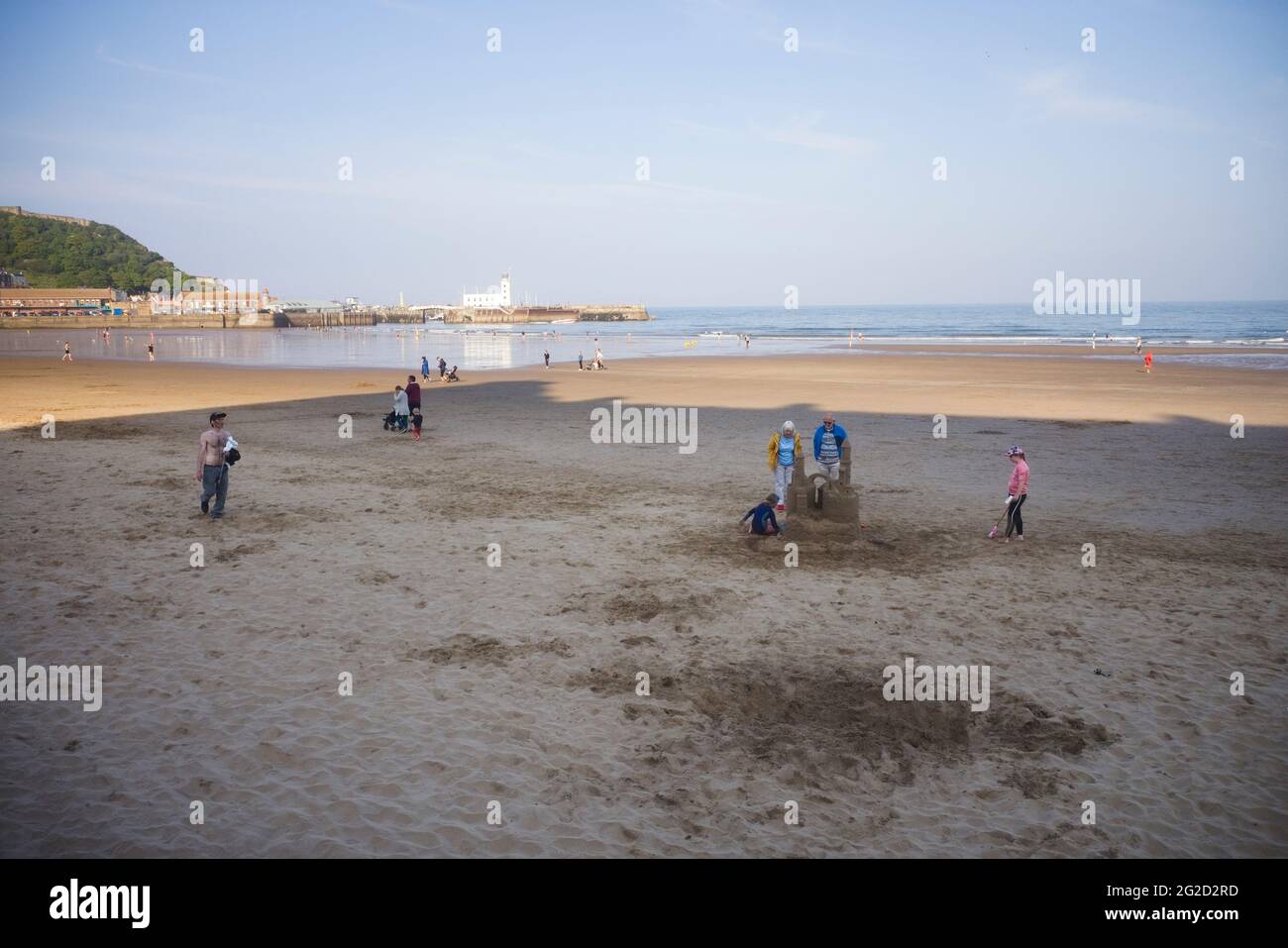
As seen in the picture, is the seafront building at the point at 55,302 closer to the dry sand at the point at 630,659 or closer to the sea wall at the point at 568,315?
the sea wall at the point at 568,315

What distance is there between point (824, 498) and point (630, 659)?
6420mm

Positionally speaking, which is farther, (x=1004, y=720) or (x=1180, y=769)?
(x=1004, y=720)

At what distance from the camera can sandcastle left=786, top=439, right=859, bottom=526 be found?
14648 millimetres

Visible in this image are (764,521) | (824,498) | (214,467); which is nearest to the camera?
(764,521)

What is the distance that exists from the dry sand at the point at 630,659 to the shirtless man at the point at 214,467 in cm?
55

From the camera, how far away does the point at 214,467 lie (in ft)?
50.8

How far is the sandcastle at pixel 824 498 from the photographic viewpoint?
1465cm

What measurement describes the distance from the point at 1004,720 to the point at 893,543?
629 cm

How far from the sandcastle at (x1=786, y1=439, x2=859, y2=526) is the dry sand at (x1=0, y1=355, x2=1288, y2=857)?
20.8 inches

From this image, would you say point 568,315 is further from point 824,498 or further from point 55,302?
point 824,498

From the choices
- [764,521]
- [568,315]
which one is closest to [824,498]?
[764,521]
